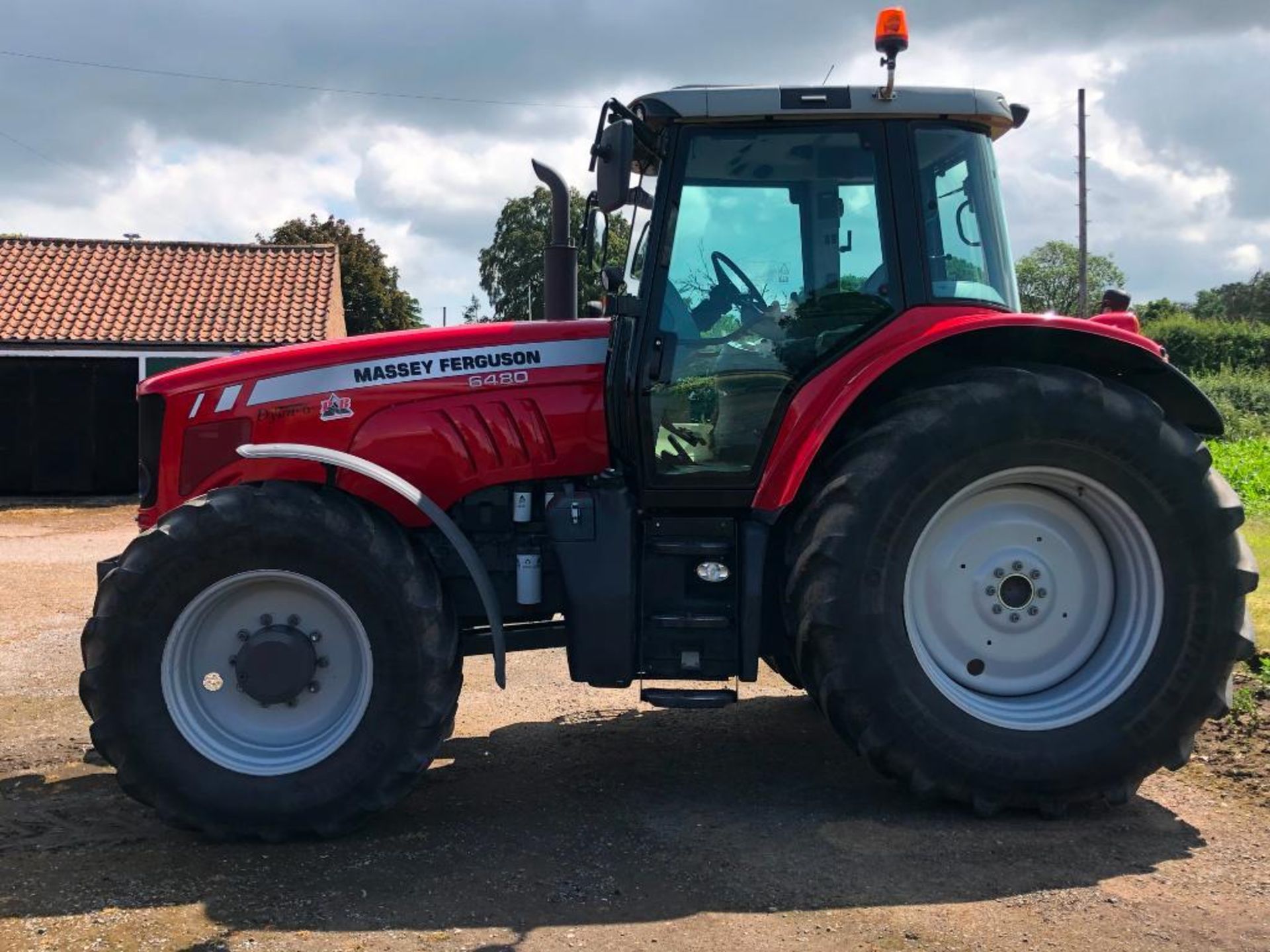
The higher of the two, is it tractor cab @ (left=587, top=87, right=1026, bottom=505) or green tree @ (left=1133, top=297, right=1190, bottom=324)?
green tree @ (left=1133, top=297, right=1190, bottom=324)

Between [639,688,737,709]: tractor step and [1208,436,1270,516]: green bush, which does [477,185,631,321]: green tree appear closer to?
[1208,436,1270,516]: green bush

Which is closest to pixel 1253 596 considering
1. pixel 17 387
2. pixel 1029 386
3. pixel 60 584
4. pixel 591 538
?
pixel 1029 386

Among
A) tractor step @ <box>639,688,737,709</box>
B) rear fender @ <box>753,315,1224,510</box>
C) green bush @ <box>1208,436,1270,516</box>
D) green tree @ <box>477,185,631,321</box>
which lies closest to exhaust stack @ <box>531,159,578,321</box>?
rear fender @ <box>753,315,1224,510</box>

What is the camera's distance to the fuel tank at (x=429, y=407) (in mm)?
4512

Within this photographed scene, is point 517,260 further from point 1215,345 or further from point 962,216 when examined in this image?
point 962,216

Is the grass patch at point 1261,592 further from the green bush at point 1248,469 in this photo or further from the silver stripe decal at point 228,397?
the silver stripe decal at point 228,397

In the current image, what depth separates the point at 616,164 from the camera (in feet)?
13.3

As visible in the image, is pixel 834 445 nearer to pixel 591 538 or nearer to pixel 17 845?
pixel 591 538

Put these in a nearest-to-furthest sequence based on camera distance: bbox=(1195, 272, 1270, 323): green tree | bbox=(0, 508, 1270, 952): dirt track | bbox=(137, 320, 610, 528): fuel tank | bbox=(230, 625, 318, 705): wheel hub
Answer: bbox=(0, 508, 1270, 952): dirt track, bbox=(230, 625, 318, 705): wheel hub, bbox=(137, 320, 610, 528): fuel tank, bbox=(1195, 272, 1270, 323): green tree

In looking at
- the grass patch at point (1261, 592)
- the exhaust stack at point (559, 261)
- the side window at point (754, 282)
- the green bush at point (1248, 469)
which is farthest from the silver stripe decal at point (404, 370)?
the green bush at point (1248, 469)

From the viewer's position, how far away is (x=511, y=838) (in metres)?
4.06

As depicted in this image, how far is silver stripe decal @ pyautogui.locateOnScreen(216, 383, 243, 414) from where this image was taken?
4.59 meters

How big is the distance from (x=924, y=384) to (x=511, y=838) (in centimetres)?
229

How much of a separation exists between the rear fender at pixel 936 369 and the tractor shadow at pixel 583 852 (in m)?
1.23
